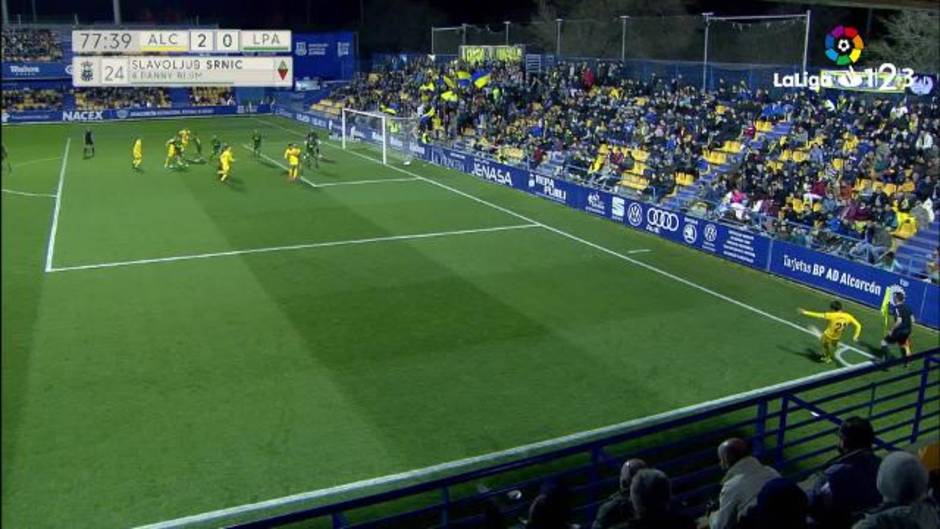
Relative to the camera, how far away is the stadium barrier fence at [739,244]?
18.6 m

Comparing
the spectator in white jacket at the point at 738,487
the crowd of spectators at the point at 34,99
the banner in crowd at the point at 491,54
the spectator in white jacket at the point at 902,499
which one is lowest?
the spectator in white jacket at the point at 738,487

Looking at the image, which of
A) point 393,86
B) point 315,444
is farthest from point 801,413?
point 393,86

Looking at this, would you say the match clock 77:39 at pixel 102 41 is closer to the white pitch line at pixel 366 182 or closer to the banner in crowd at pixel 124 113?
the white pitch line at pixel 366 182

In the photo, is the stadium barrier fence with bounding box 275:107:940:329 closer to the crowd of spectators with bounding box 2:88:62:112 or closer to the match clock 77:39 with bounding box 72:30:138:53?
the match clock 77:39 with bounding box 72:30:138:53

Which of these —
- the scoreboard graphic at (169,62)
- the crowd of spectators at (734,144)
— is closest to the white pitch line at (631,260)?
the crowd of spectators at (734,144)

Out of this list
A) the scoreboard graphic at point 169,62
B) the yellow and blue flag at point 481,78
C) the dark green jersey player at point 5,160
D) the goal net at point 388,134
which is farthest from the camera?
the yellow and blue flag at point 481,78

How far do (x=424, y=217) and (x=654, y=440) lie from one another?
17314 mm

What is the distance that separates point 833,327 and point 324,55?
59.5 metres

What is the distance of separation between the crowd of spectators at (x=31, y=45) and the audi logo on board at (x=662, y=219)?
185 feet

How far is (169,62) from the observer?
43.5 meters

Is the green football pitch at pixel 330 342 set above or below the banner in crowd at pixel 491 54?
below

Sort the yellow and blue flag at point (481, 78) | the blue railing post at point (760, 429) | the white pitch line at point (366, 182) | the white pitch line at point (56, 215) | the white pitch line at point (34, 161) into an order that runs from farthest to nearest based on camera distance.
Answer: the yellow and blue flag at point (481, 78) < the white pitch line at point (34, 161) < the white pitch line at point (366, 182) < the white pitch line at point (56, 215) < the blue railing post at point (760, 429)

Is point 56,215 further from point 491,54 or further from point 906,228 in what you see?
point 491,54

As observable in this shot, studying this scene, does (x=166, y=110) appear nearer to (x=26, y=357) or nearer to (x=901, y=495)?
(x=26, y=357)
